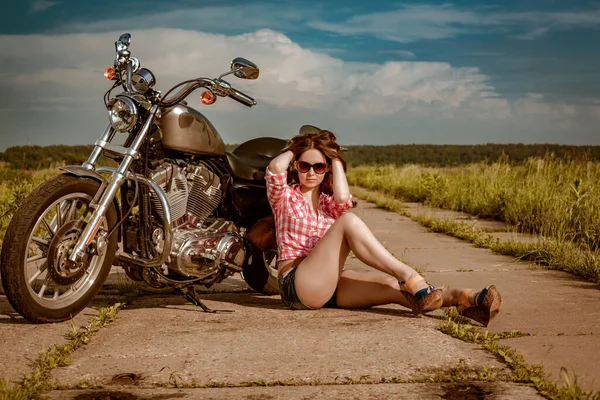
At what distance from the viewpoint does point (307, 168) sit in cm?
441

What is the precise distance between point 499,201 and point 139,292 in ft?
22.7

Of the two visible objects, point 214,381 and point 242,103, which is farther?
point 242,103

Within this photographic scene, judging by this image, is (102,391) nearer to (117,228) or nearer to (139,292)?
(117,228)

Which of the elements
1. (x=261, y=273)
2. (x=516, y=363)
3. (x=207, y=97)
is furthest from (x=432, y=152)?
(x=516, y=363)

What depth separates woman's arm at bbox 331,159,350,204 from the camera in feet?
14.5

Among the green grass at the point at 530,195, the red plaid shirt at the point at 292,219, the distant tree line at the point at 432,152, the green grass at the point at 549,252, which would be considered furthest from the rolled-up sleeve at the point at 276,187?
the distant tree line at the point at 432,152

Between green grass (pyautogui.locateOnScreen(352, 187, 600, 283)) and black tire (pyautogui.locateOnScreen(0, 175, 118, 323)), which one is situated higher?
black tire (pyautogui.locateOnScreen(0, 175, 118, 323))

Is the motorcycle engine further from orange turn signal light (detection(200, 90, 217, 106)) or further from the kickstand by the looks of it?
orange turn signal light (detection(200, 90, 217, 106))

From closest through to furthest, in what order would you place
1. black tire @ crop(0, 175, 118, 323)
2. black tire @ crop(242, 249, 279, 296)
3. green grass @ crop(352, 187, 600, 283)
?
1. black tire @ crop(0, 175, 118, 323)
2. black tire @ crop(242, 249, 279, 296)
3. green grass @ crop(352, 187, 600, 283)

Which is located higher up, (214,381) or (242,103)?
(242,103)

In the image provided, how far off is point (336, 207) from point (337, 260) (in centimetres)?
47

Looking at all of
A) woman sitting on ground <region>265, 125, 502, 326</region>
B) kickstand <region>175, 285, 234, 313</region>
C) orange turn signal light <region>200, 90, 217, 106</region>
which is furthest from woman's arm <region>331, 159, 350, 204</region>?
kickstand <region>175, 285, 234, 313</region>

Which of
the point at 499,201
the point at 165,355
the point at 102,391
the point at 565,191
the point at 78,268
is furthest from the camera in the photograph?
the point at 499,201

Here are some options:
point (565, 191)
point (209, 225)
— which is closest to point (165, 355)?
point (209, 225)
